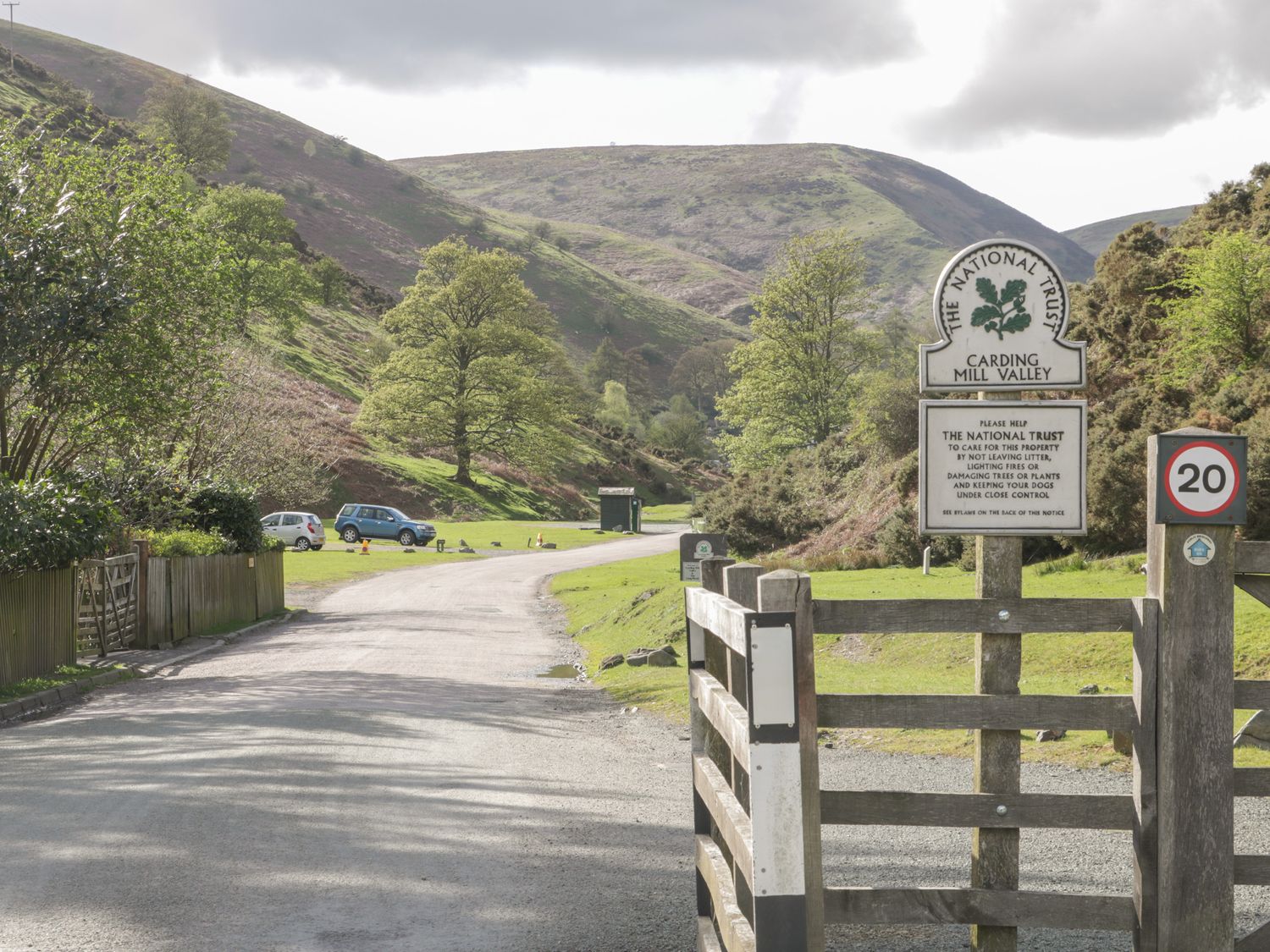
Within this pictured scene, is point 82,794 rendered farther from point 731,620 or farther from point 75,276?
point 75,276

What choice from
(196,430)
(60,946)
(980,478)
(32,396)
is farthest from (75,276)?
(980,478)

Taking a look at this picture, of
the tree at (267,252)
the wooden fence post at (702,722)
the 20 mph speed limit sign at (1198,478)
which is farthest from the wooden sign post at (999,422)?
the tree at (267,252)

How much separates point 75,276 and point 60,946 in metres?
14.0

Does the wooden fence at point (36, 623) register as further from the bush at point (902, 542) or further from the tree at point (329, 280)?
the tree at point (329, 280)

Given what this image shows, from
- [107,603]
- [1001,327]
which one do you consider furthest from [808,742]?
[107,603]

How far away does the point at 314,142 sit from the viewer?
180500 millimetres

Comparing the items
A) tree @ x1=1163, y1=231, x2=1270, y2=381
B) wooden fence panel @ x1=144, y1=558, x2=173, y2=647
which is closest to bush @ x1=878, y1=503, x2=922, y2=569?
tree @ x1=1163, y1=231, x2=1270, y2=381

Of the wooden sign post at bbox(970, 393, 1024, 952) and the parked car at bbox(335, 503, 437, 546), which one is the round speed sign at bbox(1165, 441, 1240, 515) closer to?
the wooden sign post at bbox(970, 393, 1024, 952)

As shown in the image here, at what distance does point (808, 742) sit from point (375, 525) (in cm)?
5103

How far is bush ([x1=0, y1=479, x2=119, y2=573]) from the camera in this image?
604 inches

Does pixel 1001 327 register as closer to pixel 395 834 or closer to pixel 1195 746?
pixel 1195 746

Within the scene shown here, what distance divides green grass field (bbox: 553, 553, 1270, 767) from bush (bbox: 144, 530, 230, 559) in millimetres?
7344

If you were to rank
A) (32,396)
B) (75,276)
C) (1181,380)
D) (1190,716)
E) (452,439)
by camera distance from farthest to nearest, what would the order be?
(452,439) → (1181,380) → (32,396) → (75,276) → (1190,716)

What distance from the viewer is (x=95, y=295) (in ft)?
55.5
